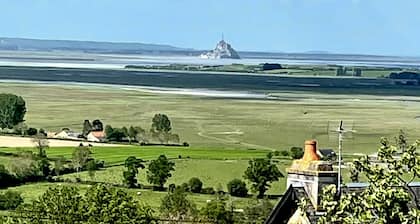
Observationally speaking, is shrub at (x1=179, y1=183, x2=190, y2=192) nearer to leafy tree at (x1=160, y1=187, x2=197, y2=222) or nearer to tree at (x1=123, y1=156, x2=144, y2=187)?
tree at (x1=123, y1=156, x2=144, y2=187)

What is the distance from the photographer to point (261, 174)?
54.1 m

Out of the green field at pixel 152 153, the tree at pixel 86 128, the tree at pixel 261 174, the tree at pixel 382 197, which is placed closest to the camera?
the tree at pixel 382 197

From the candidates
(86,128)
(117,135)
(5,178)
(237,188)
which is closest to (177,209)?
(237,188)

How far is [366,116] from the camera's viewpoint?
96812mm

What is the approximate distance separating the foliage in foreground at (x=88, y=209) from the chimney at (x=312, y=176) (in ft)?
52.5

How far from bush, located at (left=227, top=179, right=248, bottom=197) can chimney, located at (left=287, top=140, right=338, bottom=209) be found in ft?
134

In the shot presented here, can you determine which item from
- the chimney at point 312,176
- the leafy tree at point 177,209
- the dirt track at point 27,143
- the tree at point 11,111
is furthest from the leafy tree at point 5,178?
the chimney at point 312,176

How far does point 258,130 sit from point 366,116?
16.8 meters

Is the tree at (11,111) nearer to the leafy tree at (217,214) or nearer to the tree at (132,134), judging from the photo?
the tree at (132,134)

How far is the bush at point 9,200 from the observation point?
4434cm

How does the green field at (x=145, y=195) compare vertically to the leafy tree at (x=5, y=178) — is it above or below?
below

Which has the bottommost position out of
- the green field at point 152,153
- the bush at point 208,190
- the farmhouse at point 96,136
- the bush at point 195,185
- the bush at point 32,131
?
the bush at point 208,190

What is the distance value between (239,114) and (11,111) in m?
20.9

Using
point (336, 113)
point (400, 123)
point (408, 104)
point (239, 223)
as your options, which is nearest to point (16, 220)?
point (239, 223)
